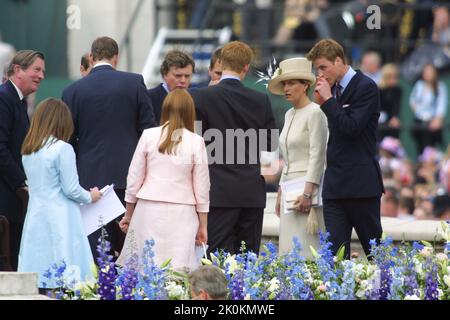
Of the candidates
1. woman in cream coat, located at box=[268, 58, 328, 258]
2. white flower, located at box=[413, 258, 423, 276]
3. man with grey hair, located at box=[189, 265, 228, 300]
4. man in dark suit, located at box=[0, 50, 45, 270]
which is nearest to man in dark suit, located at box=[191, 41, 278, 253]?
woman in cream coat, located at box=[268, 58, 328, 258]

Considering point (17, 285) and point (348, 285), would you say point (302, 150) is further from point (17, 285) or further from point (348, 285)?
point (17, 285)

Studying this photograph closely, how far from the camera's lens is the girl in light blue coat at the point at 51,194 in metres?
9.12

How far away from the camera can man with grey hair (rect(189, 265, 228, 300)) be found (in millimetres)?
7215

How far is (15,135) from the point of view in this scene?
10.0 meters

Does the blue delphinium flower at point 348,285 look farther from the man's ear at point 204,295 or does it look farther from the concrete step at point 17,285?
the concrete step at point 17,285

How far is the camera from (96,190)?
9461 millimetres

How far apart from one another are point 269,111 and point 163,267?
6.43ft

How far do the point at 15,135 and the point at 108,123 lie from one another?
24.3 inches

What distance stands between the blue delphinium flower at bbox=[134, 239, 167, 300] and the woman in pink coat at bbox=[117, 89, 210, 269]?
1.18 meters

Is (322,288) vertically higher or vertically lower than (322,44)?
lower

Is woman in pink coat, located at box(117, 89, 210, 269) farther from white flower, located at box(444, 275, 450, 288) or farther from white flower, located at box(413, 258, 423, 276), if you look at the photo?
white flower, located at box(444, 275, 450, 288)
